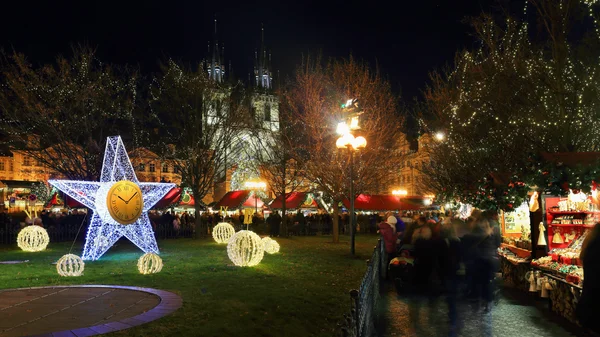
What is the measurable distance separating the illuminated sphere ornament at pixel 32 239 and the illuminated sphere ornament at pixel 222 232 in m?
7.25

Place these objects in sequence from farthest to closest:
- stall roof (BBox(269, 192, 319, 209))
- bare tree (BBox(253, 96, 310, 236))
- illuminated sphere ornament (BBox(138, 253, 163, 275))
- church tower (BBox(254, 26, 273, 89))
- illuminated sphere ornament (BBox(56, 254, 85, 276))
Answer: church tower (BBox(254, 26, 273, 89)), stall roof (BBox(269, 192, 319, 209)), bare tree (BBox(253, 96, 310, 236)), illuminated sphere ornament (BBox(138, 253, 163, 275)), illuminated sphere ornament (BBox(56, 254, 85, 276))

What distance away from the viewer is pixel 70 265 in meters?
13.0

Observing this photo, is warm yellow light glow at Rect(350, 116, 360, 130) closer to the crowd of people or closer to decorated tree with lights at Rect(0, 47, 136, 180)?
the crowd of people

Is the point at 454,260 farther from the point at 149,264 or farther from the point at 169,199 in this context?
the point at 169,199

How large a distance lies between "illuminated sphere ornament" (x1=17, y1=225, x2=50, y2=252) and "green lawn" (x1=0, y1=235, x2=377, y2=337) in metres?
0.53

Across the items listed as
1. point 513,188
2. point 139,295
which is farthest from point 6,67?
point 513,188

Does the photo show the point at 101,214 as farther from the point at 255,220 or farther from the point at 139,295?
the point at 255,220

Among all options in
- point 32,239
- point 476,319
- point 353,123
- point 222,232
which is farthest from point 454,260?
point 32,239

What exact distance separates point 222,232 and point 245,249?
10.1 m

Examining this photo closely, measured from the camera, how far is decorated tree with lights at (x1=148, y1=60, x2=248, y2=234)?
29.0 meters

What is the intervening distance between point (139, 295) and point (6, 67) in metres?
17.4

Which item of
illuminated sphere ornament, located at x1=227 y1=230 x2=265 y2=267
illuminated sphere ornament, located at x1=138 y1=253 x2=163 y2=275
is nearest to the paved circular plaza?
illuminated sphere ornament, located at x1=138 y1=253 x2=163 y2=275

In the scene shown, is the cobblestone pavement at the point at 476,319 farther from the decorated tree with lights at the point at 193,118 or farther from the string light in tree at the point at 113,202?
the decorated tree with lights at the point at 193,118

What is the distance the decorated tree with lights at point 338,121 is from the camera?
2405 cm
